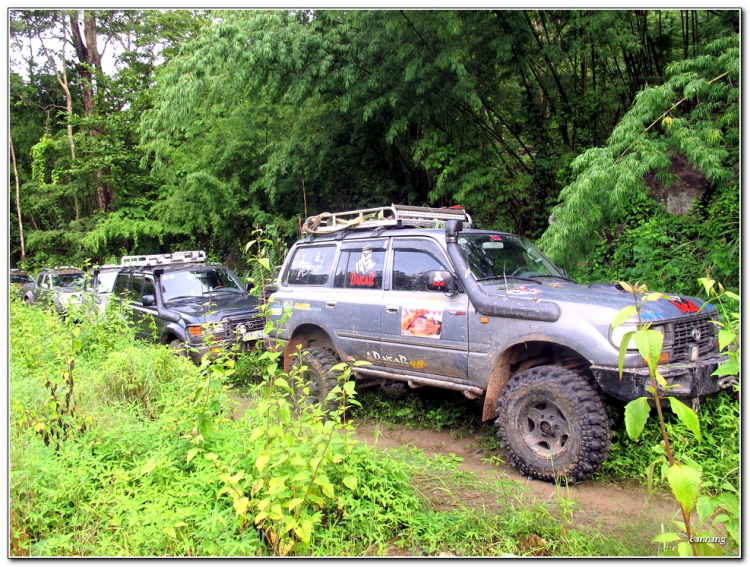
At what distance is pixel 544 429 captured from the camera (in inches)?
171

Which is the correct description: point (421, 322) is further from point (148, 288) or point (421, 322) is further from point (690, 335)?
point (148, 288)

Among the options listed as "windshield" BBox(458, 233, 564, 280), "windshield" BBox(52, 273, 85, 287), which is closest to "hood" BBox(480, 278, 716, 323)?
"windshield" BBox(458, 233, 564, 280)

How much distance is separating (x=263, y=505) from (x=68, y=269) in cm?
1557

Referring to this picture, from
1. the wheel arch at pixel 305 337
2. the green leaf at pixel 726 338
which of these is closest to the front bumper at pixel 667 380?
the green leaf at pixel 726 338

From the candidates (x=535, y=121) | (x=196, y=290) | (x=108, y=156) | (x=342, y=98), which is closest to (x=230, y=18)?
(x=342, y=98)

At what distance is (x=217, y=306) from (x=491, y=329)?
4.95 m

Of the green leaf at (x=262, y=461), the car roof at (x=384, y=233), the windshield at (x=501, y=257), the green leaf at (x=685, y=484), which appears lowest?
the green leaf at (x=262, y=461)

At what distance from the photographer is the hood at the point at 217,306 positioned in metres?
7.89

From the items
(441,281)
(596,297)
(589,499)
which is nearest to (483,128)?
(441,281)

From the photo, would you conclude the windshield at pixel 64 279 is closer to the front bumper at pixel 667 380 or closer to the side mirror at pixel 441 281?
the side mirror at pixel 441 281

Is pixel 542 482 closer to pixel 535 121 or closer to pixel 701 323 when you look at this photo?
pixel 701 323

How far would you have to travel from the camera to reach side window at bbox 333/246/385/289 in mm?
5703

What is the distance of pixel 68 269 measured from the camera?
15.9 metres

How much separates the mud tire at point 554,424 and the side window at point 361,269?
1861 mm
